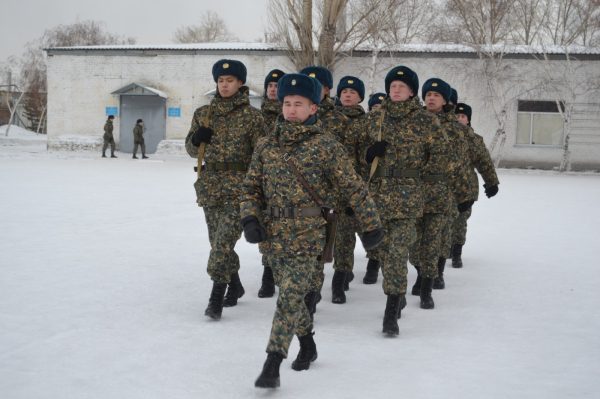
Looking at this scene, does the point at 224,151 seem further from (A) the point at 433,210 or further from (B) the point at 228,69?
(A) the point at 433,210

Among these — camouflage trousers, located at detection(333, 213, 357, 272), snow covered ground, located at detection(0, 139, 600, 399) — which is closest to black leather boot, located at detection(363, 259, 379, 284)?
snow covered ground, located at detection(0, 139, 600, 399)

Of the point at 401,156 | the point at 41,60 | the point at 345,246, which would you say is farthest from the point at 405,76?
the point at 41,60

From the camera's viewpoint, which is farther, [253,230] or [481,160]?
[481,160]

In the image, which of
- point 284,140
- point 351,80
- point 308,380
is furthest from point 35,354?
point 351,80

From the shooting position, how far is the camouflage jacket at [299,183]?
4.00m

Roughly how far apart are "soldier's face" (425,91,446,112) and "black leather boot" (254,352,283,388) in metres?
3.50

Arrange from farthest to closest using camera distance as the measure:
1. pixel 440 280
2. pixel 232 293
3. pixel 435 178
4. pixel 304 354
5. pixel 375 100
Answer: pixel 375 100 → pixel 440 280 → pixel 435 178 → pixel 232 293 → pixel 304 354

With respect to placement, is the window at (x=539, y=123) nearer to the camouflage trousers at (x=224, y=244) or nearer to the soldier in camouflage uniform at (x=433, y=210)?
the soldier in camouflage uniform at (x=433, y=210)

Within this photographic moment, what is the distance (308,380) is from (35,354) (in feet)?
5.91

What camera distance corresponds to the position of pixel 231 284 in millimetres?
6020

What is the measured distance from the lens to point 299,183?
3.99 metres

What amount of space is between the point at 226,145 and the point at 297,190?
170cm

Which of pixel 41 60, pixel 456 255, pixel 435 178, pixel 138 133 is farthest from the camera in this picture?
pixel 41 60

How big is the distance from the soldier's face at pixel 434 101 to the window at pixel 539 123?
76.3 ft
